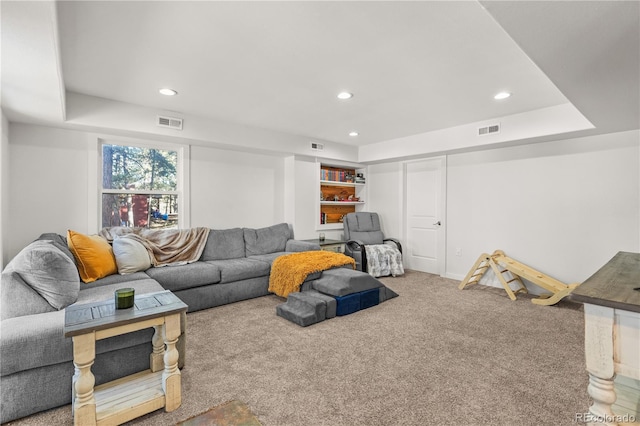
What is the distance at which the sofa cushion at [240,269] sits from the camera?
375 cm

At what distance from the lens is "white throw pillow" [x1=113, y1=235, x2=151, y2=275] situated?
325 cm

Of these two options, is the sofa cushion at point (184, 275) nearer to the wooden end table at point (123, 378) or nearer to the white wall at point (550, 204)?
the wooden end table at point (123, 378)

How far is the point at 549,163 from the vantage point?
4.19 meters

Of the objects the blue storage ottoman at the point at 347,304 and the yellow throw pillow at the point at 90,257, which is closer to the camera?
the yellow throw pillow at the point at 90,257

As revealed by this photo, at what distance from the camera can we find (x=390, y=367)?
2.29m

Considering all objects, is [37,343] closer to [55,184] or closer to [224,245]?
[55,184]

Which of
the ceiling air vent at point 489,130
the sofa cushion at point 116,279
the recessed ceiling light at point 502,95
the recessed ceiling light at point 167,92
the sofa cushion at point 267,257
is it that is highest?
the recessed ceiling light at point 167,92

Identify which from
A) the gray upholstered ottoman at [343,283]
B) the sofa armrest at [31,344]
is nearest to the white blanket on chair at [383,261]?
the gray upholstered ottoman at [343,283]

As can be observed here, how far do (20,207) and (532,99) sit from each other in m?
5.65

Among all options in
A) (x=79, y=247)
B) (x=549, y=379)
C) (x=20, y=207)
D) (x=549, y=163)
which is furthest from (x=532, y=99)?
(x=20, y=207)

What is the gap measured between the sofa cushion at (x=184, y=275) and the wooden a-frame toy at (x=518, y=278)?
3445 mm

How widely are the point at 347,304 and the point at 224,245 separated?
199 centimetres

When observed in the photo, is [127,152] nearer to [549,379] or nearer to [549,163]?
[549,379]

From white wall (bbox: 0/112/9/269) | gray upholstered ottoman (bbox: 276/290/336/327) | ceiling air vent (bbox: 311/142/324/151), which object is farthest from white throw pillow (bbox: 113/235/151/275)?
ceiling air vent (bbox: 311/142/324/151)
